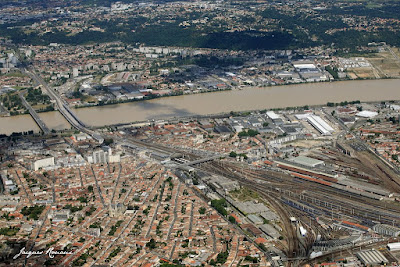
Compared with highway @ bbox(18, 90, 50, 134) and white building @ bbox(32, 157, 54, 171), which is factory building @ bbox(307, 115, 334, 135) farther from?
highway @ bbox(18, 90, 50, 134)

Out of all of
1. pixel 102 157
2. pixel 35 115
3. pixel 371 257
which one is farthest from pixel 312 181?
pixel 35 115

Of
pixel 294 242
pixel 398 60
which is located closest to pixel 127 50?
pixel 398 60

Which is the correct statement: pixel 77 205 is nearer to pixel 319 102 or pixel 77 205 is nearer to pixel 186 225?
pixel 186 225

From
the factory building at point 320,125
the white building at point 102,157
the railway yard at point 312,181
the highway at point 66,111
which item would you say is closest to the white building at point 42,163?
the white building at point 102,157

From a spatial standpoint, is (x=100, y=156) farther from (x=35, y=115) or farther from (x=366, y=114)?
(x=366, y=114)

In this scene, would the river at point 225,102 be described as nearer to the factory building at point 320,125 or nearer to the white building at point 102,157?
the factory building at point 320,125

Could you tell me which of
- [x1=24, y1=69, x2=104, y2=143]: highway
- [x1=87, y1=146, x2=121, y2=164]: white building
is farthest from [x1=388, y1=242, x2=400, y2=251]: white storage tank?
[x1=24, y1=69, x2=104, y2=143]: highway
